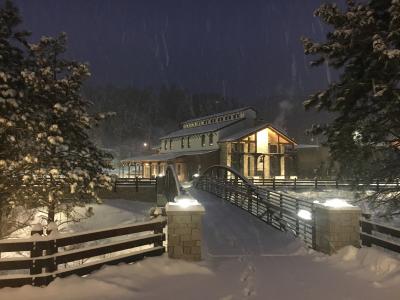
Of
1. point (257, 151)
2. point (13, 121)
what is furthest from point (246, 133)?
point (13, 121)

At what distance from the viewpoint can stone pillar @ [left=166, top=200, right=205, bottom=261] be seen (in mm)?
8250

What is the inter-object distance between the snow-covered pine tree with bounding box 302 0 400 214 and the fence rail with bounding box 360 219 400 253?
4794 mm

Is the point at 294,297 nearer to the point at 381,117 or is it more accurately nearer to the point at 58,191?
the point at 381,117

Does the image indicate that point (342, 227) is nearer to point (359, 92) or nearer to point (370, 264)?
point (370, 264)

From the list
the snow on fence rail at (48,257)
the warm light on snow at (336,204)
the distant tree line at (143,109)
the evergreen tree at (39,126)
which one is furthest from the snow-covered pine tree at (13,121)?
the distant tree line at (143,109)

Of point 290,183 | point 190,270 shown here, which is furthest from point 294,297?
point 290,183

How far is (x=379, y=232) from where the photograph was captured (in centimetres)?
846

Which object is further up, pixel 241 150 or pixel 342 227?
pixel 241 150

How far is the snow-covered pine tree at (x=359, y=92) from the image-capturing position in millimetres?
12297

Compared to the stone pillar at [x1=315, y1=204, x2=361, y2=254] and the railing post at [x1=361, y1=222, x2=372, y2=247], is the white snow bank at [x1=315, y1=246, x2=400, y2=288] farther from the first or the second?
the railing post at [x1=361, y1=222, x2=372, y2=247]

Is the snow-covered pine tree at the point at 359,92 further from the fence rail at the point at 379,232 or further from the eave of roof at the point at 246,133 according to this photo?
the eave of roof at the point at 246,133

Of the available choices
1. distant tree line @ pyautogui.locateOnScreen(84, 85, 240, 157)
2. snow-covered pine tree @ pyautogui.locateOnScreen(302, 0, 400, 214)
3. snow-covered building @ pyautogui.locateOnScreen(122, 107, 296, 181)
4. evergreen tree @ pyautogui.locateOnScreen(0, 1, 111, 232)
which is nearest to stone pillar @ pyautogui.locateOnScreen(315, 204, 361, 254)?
snow-covered pine tree @ pyautogui.locateOnScreen(302, 0, 400, 214)

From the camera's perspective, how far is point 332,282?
22.6 feet

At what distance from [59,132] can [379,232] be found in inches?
462
